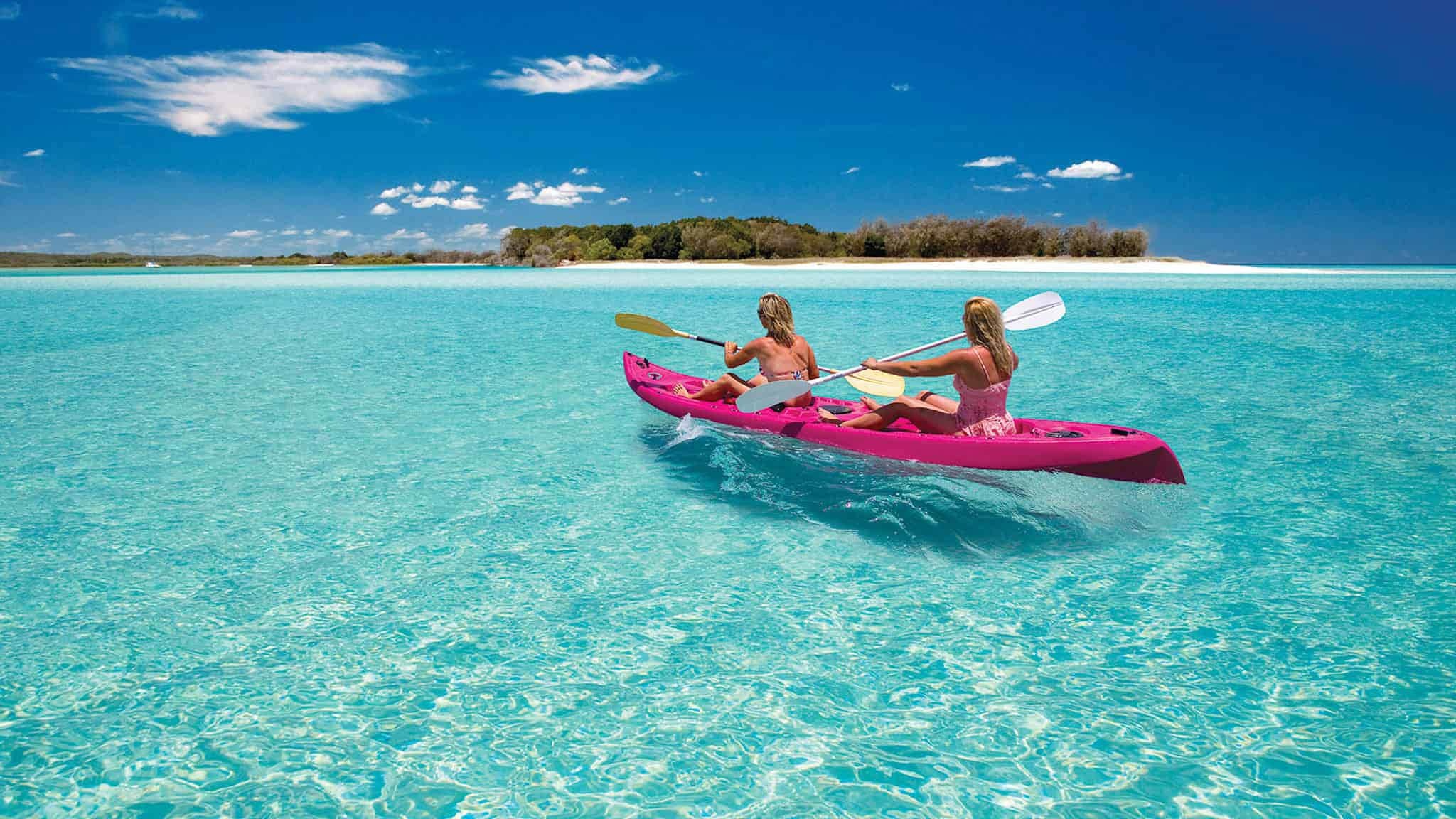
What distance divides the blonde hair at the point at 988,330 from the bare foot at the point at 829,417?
4.72 feet

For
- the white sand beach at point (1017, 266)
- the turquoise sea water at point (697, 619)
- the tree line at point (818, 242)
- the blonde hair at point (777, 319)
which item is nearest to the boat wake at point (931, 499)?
the turquoise sea water at point (697, 619)

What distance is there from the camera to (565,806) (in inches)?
114

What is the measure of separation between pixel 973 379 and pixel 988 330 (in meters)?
0.37

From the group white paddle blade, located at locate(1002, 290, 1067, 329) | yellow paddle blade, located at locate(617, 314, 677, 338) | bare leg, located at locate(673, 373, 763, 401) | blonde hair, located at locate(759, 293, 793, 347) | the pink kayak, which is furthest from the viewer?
yellow paddle blade, located at locate(617, 314, 677, 338)

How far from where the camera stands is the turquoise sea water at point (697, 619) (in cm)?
303

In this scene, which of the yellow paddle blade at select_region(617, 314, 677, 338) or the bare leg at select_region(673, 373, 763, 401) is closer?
the bare leg at select_region(673, 373, 763, 401)

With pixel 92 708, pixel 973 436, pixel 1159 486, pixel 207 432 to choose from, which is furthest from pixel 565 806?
pixel 207 432

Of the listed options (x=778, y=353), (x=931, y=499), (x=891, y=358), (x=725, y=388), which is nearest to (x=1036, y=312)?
(x=891, y=358)

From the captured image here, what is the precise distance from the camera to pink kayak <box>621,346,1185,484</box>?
18.1 ft

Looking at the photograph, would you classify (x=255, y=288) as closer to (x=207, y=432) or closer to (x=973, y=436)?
(x=207, y=432)

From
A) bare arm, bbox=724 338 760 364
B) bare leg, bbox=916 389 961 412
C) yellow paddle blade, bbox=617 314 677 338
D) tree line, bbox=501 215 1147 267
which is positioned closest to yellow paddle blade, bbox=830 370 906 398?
bare arm, bbox=724 338 760 364

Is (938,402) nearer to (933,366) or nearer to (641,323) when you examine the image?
(933,366)

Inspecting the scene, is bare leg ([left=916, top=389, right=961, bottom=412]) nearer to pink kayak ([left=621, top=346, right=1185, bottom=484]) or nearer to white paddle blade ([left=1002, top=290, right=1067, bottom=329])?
pink kayak ([left=621, top=346, right=1185, bottom=484])

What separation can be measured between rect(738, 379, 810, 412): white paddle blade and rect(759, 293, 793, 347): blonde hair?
444 mm
